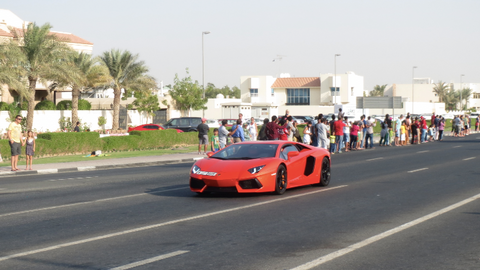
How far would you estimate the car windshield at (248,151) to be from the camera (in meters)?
13.0

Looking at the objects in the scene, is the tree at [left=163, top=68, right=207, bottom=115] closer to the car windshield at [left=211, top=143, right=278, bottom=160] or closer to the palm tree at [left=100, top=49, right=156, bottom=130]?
Answer: the palm tree at [left=100, top=49, right=156, bottom=130]

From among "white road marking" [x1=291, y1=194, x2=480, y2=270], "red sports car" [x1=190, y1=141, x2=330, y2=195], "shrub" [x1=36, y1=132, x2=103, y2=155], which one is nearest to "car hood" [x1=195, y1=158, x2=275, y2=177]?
"red sports car" [x1=190, y1=141, x2=330, y2=195]

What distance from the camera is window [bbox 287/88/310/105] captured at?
10366 centimetres

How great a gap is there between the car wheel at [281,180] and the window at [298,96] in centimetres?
9153

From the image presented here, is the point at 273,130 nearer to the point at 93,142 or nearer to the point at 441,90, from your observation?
the point at 93,142

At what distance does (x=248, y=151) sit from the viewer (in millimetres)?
13352

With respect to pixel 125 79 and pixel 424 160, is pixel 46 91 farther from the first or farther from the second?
pixel 424 160

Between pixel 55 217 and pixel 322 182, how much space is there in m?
6.53

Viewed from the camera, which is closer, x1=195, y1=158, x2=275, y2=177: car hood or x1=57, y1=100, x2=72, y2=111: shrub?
x1=195, y1=158, x2=275, y2=177: car hood

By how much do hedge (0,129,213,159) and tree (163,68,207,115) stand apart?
111 ft

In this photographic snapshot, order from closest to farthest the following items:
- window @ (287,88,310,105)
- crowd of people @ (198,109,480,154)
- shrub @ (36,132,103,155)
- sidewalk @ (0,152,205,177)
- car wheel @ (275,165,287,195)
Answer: car wheel @ (275,165,287,195) → sidewalk @ (0,152,205,177) → crowd of people @ (198,109,480,154) → shrub @ (36,132,103,155) → window @ (287,88,310,105)

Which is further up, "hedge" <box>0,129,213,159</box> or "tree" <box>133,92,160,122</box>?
"tree" <box>133,92,160,122</box>

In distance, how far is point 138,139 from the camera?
107 feet

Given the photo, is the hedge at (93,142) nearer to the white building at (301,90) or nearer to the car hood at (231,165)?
the car hood at (231,165)
